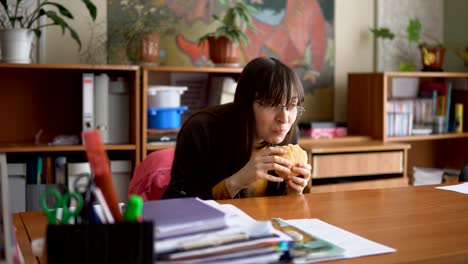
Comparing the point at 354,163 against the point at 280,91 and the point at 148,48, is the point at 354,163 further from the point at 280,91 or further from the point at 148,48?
the point at 280,91

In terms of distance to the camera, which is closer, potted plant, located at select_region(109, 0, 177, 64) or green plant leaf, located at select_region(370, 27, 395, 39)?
potted plant, located at select_region(109, 0, 177, 64)

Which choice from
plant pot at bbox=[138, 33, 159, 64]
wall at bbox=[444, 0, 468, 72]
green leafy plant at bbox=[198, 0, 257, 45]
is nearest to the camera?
plant pot at bbox=[138, 33, 159, 64]

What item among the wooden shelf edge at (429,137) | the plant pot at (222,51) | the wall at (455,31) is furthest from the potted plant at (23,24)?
the wall at (455,31)

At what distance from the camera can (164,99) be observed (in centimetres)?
314

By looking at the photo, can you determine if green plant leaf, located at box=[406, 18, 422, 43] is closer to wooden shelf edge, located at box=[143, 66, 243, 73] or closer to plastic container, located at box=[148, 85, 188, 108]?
wooden shelf edge, located at box=[143, 66, 243, 73]

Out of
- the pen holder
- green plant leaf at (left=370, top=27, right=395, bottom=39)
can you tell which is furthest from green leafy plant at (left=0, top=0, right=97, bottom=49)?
the pen holder

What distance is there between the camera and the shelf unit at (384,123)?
3617 millimetres

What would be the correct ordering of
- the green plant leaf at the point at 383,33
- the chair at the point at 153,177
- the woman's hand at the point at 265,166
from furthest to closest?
the green plant leaf at the point at 383,33 < the chair at the point at 153,177 < the woman's hand at the point at 265,166

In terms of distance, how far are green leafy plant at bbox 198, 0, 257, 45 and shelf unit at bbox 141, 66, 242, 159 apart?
20 centimetres

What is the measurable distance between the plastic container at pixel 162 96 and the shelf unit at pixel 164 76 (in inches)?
2.0

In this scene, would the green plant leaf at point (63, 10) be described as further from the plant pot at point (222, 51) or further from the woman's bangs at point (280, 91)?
the woman's bangs at point (280, 91)

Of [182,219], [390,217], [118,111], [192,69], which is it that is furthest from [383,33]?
[182,219]

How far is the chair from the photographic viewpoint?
7.09 ft

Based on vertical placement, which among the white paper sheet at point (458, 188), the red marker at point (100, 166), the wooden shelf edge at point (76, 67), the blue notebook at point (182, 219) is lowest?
the white paper sheet at point (458, 188)
